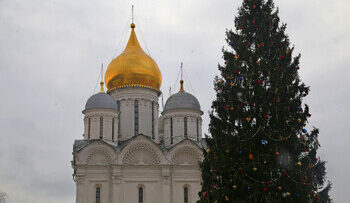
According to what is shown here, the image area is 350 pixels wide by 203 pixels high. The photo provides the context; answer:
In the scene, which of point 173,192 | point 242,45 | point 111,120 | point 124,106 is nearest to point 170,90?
point 124,106

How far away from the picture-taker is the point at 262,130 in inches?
486

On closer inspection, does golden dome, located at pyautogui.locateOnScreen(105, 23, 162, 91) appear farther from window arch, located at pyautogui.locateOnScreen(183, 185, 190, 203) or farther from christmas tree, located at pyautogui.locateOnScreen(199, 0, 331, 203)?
christmas tree, located at pyautogui.locateOnScreen(199, 0, 331, 203)

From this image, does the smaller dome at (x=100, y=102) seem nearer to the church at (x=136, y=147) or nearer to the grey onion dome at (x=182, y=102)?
the church at (x=136, y=147)

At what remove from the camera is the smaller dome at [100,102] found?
29.4 metres

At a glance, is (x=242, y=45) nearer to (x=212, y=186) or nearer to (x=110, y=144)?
(x=212, y=186)

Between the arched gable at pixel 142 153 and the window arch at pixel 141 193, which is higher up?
the arched gable at pixel 142 153

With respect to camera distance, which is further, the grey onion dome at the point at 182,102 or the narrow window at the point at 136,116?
the narrow window at the point at 136,116

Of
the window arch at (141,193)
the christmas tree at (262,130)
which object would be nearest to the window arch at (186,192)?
the window arch at (141,193)

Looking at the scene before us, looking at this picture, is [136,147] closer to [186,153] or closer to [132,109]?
[186,153]

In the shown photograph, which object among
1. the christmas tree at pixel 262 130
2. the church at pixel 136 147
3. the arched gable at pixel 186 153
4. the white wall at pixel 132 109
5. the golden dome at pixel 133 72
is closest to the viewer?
the christmas tree at pixel 262 130

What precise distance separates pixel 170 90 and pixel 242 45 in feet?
86.7

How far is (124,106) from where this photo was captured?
105 feet

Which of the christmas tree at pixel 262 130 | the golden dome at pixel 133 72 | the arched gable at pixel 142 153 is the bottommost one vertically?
the christmas tree at pixel 262 130

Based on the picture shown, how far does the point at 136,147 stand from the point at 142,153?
1.65ft
